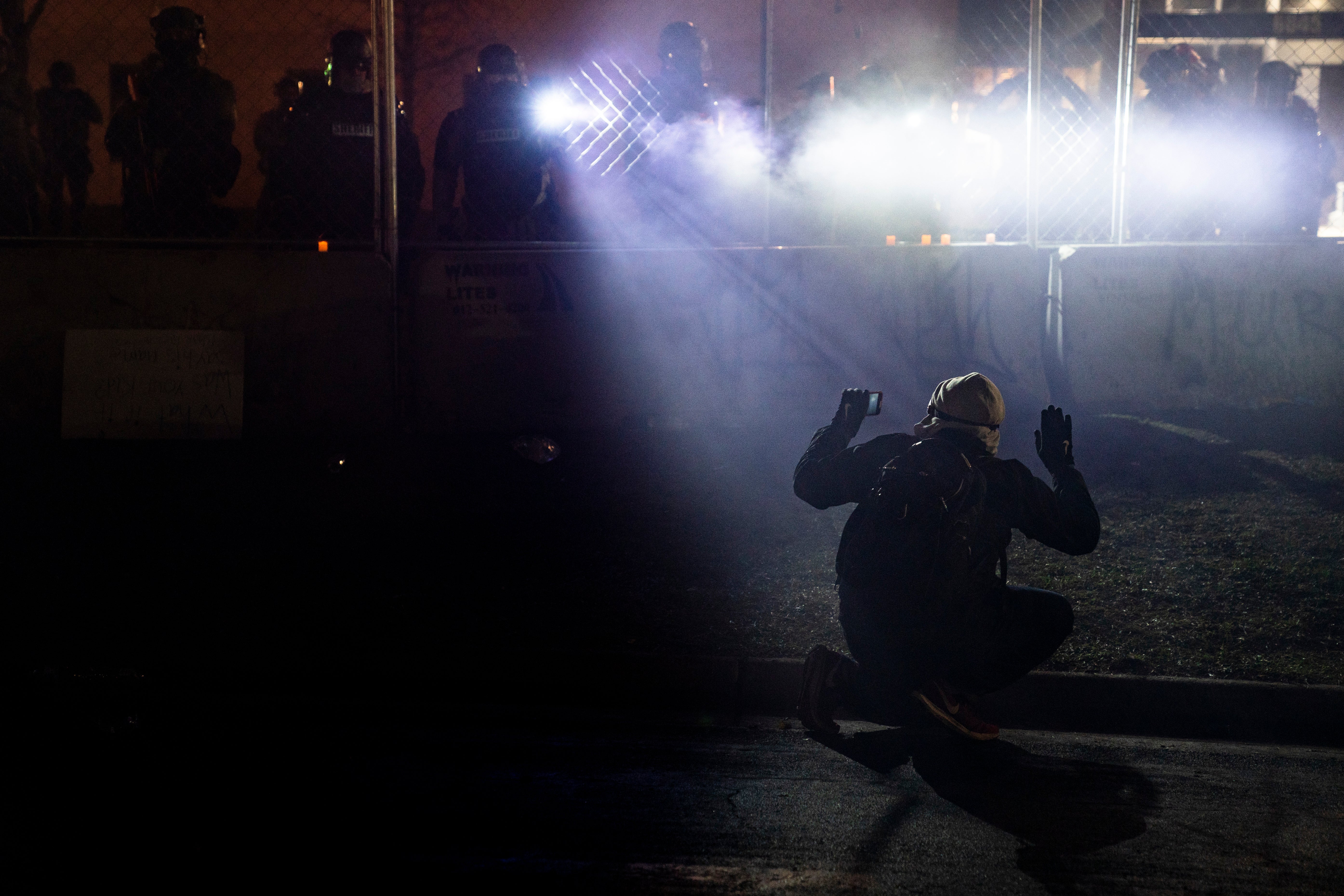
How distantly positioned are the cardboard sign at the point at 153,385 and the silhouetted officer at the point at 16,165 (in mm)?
970

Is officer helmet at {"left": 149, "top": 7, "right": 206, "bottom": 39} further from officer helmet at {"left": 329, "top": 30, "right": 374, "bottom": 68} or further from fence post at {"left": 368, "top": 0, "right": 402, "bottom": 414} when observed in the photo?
fence post at {"left": 368, "top": 0, "right": 402, "bottom": 414}

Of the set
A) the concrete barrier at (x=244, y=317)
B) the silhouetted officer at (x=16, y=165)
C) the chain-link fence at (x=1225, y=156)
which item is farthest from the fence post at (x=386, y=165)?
the chain-link fence at (x=1225, y=156)

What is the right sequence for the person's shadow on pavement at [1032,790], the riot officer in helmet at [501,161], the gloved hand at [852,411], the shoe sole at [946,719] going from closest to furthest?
the person's shadow on pavement at [1032,790], the shoe sole at [946,719], the gloved hand at [852,411], the riot officer in helmet at [501,161]

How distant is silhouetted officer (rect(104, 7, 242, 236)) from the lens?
7590 millimetres

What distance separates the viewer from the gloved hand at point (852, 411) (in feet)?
13.1

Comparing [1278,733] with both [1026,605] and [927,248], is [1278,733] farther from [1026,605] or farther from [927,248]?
[927,248]

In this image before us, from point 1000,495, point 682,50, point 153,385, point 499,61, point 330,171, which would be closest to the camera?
point 1000,495

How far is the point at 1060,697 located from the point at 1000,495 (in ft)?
3.88

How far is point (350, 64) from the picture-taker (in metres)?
8.20

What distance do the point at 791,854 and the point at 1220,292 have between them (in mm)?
6301

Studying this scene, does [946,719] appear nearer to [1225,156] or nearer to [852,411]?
[852,411]

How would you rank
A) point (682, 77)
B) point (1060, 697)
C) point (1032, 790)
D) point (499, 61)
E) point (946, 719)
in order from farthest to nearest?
1. point (682, 77)
2. point (499, 61)
3. point (1060, 697)
4. point (946, 719)
5. point (1032, 790)

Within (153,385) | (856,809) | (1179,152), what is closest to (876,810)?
(856,809)

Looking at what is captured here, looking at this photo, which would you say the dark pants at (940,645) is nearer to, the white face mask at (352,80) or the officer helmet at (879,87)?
the white face mask at (352,80)
